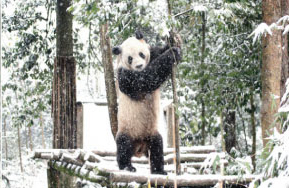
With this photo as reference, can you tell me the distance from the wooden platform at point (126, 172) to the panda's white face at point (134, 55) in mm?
1069

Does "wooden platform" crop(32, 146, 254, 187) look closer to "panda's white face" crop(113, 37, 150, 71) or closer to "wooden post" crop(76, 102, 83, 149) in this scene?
"wooden post" crop(76, 102, 83, 149)

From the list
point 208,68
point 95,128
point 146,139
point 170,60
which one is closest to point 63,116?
point 95,128

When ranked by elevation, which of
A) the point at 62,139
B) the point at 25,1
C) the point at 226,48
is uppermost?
the point at 25,1

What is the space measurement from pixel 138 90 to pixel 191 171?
5.02ft

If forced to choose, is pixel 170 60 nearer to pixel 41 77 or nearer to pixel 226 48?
pixel 226 48

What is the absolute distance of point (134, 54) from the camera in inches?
159

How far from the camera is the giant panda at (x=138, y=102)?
13.0 feet

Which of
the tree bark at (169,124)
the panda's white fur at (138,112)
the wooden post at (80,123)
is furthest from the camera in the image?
the tree bark at (169,124)

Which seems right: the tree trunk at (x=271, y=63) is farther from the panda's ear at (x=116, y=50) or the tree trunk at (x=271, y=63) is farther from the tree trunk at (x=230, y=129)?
the tree trunk at (x=230, y=129)

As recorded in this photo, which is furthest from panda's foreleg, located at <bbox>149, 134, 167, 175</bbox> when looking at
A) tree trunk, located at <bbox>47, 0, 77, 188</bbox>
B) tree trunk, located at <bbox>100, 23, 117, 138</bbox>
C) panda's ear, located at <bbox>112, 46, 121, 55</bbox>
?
tree trunk, located at <bbox>47, 0, 77, 188</bbox>

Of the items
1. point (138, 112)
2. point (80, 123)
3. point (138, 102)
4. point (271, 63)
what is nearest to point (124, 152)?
point (138, 112)

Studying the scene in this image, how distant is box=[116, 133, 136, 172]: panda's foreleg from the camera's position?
4.15 metres

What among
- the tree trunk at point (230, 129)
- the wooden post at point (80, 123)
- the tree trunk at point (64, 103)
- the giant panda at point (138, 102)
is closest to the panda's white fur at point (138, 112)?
the giant panda at point (138, 102)

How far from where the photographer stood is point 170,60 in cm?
374
